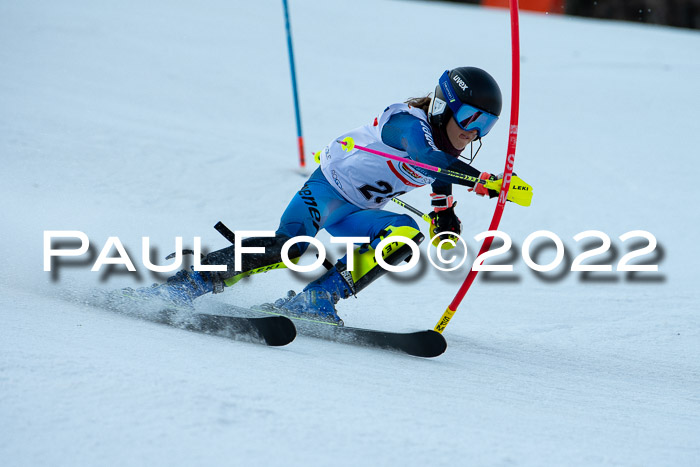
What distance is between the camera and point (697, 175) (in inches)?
313

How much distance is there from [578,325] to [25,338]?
137 inches

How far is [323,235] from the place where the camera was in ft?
20.2

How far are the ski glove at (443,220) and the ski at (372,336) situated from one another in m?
0.60

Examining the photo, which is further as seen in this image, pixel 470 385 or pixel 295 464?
pixel 470 385

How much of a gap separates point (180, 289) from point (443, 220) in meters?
1.41

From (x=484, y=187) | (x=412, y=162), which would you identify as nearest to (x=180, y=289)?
(x=412, y=162)

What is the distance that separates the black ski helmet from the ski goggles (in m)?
0.01

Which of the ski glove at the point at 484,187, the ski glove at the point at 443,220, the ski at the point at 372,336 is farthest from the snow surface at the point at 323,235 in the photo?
the ski glove at the point at 484,187

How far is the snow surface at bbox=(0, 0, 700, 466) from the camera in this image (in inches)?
76.9

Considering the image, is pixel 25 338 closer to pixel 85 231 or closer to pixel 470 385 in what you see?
pixel 470 385

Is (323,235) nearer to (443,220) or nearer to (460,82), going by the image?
(443,220)

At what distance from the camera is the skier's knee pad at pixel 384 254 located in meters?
3.41

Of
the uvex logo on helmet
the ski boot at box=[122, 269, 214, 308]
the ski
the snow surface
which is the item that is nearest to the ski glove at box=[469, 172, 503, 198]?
the uvex logo on helmet

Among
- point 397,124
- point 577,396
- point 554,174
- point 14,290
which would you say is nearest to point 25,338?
point 14,290
